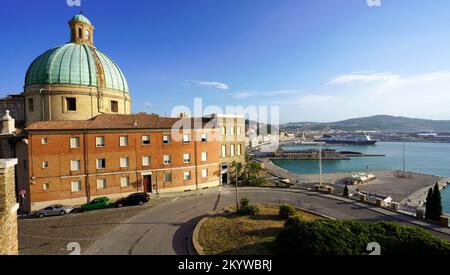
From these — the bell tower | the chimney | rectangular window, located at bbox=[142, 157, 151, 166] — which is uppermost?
the bell tower

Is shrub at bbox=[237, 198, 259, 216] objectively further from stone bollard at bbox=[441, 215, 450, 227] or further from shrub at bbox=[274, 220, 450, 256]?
stone bollard at bbox=[441, 215, 450, 227]

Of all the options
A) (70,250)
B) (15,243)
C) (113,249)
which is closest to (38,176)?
(70,250)

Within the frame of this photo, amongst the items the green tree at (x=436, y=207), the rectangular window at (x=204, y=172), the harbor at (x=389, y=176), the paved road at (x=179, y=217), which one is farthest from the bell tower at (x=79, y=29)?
the harbor at (x=389, y=176)

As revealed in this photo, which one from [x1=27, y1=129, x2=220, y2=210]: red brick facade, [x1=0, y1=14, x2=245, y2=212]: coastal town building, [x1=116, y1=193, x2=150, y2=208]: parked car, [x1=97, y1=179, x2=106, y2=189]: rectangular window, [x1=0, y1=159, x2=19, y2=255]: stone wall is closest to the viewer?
[x1=0, y1=159, x2=19, y2=255]: stone wall

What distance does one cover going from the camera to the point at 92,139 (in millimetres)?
27297

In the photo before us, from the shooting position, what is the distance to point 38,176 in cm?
2536

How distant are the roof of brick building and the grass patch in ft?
52.0

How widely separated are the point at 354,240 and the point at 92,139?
28.1 metres

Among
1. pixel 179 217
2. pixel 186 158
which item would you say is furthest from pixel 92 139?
pixel 179 217

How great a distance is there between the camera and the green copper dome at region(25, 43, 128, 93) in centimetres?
3188

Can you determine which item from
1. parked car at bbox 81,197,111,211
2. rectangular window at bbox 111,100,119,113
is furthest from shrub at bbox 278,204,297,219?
rectangular window at bbox 111,100,119,113
